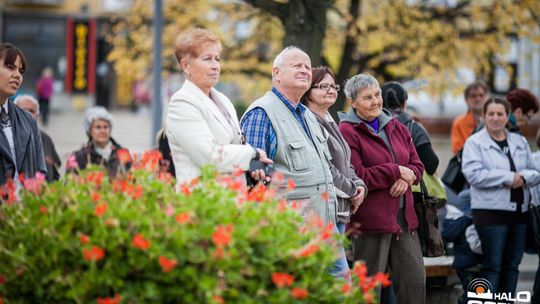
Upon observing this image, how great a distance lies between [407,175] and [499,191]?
166 centimetres

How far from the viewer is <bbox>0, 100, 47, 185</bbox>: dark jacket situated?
584 cm

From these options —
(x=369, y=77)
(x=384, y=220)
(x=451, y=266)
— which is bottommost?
(x=451, y=266)

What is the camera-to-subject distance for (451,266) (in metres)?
8.23

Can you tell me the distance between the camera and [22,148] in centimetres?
592

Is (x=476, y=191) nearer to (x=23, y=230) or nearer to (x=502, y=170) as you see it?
(x=502, y=170)

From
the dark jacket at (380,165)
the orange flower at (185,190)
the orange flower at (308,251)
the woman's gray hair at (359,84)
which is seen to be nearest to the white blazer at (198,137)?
the orange flower at (185,190)

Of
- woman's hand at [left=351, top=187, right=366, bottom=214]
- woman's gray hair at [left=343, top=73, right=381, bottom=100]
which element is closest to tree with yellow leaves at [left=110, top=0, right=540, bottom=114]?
woman's gray hair at [left=343, top=73, right=381, bottom=100]

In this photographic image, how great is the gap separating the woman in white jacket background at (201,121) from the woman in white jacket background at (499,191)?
3.15 m

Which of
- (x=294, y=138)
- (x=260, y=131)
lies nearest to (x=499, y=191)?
(x=294, y=138)

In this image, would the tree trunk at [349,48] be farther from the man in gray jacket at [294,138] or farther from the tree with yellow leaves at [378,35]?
the man in gray jacket at [294,138]

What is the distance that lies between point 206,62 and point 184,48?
5.8 inches

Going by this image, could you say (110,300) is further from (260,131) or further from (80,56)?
(80,56)

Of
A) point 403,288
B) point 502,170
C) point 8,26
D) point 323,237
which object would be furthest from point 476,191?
point 8,26

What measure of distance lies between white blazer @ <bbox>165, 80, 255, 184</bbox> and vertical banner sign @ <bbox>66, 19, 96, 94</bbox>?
137 feet
